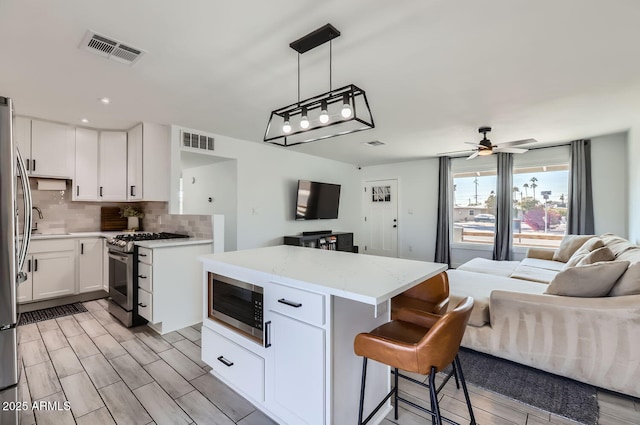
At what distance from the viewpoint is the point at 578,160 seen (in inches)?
194

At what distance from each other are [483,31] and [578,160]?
4.40 m

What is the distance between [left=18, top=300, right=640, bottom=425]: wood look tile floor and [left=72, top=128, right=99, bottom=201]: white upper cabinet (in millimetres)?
1990

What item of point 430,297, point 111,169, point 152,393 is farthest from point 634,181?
point 111,169

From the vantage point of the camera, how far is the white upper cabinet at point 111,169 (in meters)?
4.24

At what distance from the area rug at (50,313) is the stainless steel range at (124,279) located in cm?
56

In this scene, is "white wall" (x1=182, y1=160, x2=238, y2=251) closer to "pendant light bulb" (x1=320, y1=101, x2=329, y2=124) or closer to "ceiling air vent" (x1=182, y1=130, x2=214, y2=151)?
"ceiling air vent" (x1=182, y1=130, x2=214, y2=151)

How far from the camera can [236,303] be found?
2008 millimetres

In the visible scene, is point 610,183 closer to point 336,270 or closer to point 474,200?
point 474,200

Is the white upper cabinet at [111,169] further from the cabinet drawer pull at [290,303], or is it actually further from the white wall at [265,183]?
the cabinet drawer pull at [290,303]

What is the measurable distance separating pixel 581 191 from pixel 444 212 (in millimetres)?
2258

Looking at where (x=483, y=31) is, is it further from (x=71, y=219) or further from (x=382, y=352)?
(x=71, y=219)

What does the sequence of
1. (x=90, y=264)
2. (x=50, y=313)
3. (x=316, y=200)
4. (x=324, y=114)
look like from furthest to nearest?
(x=316, y=200) < (x=90, y=264) < (x=50, y=313) < (x=324, y=114)

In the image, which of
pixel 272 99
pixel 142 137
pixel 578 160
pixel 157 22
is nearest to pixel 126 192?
pixel 142 137

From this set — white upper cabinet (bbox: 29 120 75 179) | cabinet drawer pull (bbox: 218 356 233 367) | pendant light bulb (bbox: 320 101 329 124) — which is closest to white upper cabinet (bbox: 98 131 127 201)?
white upper cabinet (bbox: 29 120 75 179)
